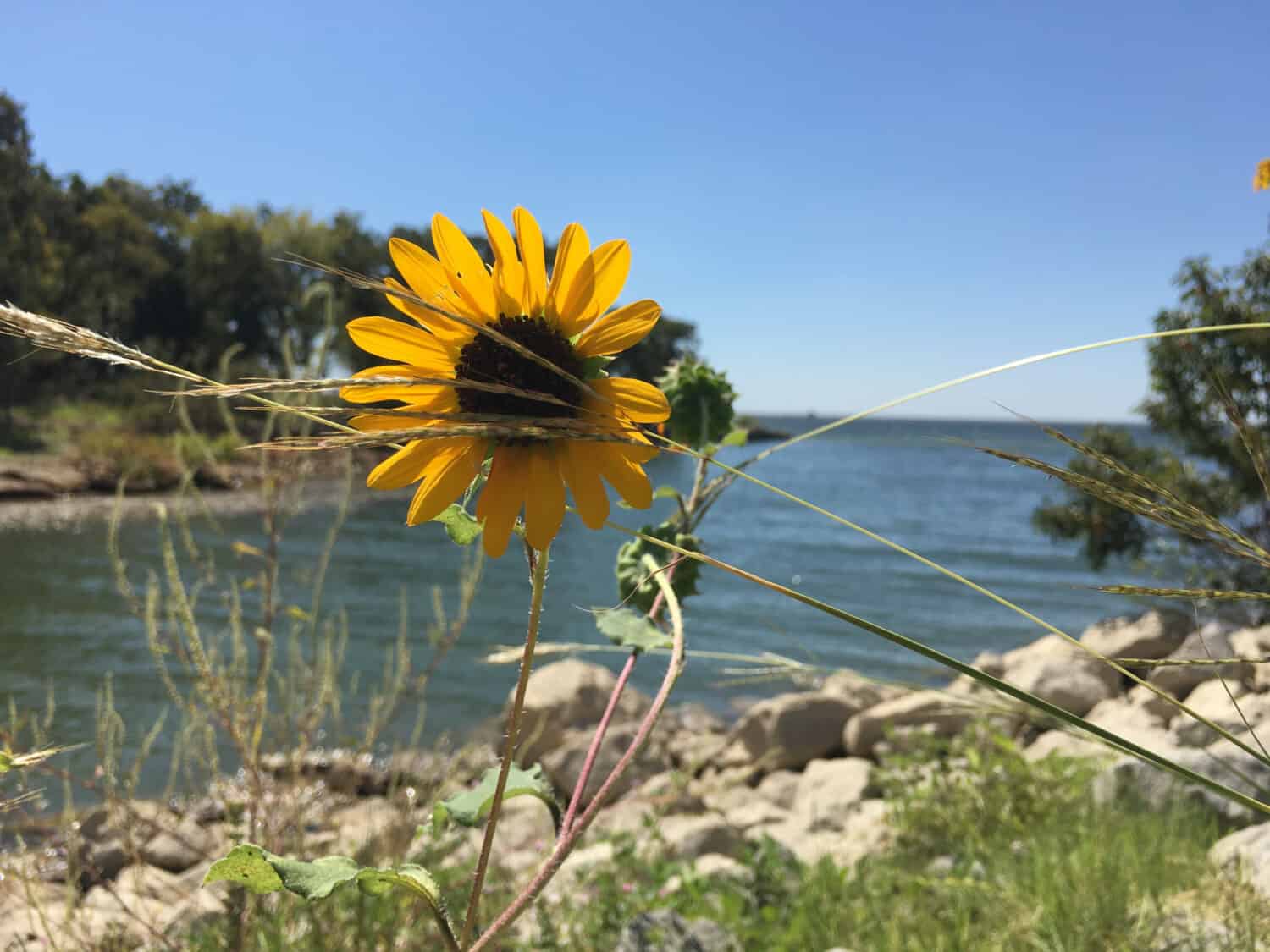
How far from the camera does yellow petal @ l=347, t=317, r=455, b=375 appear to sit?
30.0 inches

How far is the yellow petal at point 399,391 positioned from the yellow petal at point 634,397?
14 cm

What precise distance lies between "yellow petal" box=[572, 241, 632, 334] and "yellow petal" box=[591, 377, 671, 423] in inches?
2.6

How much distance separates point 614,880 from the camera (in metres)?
2.99

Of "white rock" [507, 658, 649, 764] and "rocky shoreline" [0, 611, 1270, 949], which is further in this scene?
"white rock" [507, 658, 649, 764]

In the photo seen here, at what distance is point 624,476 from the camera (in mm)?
705

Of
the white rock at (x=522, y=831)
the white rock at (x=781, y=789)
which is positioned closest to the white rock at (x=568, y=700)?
the white rock at (x=781, y=789)

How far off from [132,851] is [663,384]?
1.89 m

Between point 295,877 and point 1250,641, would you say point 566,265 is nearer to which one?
point 295,877

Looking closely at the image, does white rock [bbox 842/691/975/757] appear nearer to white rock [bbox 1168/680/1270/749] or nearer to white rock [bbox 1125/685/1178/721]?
white rock [bbox 1125/685/1178/721]

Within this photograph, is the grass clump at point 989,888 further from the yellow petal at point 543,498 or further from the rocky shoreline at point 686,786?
the yellow petal at point 543,498

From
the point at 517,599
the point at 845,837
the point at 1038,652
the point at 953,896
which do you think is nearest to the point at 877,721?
the point at 845,837

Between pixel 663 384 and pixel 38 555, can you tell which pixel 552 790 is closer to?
pixel 663 384

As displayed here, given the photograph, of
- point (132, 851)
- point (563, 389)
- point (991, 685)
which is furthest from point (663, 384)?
point (132, 851)

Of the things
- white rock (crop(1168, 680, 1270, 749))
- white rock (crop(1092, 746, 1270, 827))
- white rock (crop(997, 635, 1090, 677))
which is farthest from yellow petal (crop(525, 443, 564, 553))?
white rock (crop(997, 635, 1090, 677))
